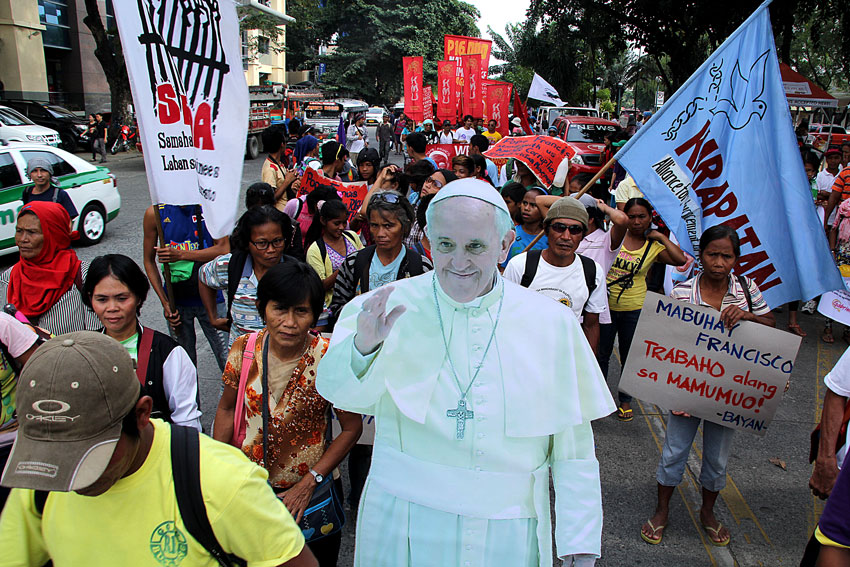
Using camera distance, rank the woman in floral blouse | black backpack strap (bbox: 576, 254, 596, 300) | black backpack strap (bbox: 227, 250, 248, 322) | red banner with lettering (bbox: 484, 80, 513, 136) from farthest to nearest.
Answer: red banner with lettering (bbox: 484, 80, 513, 136) < black backpack strap (bbox: 576, 254, 596, 300) < black backpack strap (bbox: 227, 250, 248, 322) < the woman in floral blouse

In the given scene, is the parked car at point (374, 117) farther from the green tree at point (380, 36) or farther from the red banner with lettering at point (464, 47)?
the green tree at point (380, 36)

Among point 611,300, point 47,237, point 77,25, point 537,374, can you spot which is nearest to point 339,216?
point 47,237

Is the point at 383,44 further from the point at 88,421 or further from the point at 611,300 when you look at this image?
the point at 88,421

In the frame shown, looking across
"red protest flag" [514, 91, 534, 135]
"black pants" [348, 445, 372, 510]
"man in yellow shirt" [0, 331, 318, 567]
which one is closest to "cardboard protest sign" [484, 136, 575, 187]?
"black pants" [348, 445, 372, 510]

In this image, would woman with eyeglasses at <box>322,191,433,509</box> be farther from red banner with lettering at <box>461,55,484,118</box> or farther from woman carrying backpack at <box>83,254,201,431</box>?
red banner with lettering at <box>461,55,484,118</box>

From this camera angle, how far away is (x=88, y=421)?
1.36m

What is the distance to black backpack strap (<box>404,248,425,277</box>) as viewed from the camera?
3.69 meters

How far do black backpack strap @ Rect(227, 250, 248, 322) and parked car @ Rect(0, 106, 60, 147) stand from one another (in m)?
16.6

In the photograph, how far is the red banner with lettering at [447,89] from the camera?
52.9 ft

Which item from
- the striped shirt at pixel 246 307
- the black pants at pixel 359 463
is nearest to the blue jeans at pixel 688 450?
the black pants at pixel 359 463

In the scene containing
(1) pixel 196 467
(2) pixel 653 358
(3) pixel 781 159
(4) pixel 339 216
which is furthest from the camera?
(4) pixel 339 216

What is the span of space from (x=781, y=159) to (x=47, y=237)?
447cm

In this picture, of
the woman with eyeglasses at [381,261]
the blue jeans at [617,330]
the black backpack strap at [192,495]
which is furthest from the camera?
the blue jeans at [617,330]

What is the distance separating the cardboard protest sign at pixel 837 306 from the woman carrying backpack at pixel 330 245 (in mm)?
3803
